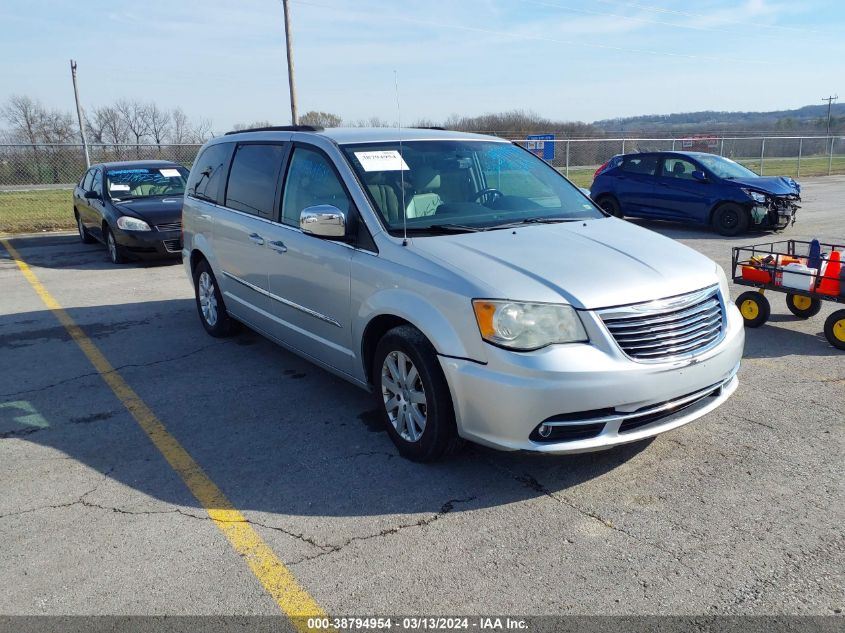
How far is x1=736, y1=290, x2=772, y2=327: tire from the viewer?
6.75m

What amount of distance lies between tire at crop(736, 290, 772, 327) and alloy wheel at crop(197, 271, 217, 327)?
5099 millimetres

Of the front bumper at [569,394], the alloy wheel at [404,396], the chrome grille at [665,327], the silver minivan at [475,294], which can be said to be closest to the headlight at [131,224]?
the silver minivan at [475,294]

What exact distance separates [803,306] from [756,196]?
21.1 feet

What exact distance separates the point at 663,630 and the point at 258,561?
1.74 m

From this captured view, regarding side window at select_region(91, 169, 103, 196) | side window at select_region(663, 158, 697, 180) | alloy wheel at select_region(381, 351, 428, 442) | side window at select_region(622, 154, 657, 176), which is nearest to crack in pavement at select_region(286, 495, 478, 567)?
alloy wheel at select_region(381, 351, 428, 442)

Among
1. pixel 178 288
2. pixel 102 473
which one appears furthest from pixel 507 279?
pixel 178 288

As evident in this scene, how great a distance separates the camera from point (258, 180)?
18.0ft

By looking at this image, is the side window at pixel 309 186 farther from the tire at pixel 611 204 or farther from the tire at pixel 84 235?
the tire at pixel 611 204

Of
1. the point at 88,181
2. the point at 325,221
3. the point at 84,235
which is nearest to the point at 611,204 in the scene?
the point at 88,181

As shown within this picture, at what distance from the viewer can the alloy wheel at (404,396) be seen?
152 inches

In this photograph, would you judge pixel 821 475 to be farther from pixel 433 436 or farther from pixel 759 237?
pixel 759 237

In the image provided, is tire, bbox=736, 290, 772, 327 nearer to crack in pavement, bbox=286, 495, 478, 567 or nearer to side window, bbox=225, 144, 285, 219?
crack in pavement, bbox=286, 495, 478, 567

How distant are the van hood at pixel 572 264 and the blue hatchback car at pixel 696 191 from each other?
9629mm

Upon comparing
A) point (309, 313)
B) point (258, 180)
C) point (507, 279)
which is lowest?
point (309, 313)
